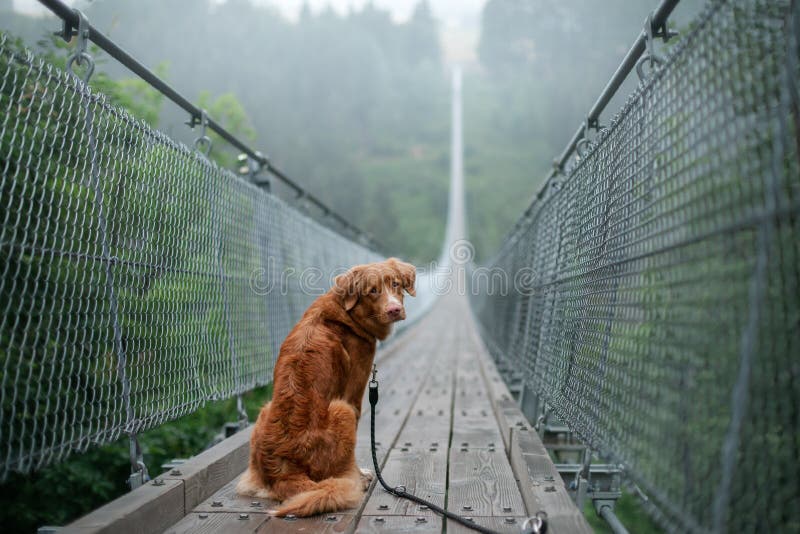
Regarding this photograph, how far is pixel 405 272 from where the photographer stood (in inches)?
116

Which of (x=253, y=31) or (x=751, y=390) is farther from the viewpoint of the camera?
(x=253, y=31)

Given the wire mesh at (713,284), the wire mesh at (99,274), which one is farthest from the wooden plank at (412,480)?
the wire mesh at (99,274)

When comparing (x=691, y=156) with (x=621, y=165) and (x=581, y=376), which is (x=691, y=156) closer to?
(x=621, y=165)

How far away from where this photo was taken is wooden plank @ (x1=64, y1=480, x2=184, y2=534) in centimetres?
181

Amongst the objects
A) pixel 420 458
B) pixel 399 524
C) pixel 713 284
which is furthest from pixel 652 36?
pixel 420 458

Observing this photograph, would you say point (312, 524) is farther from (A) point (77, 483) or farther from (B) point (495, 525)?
(A) point (77, 483)

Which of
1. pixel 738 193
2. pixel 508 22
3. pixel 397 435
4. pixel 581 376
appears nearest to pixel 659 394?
pixel 738 193

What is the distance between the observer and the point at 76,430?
2041 millimetres

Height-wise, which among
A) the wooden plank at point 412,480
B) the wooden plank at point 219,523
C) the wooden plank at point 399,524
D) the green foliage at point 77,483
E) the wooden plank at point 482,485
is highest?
the wooden plank at point 482,485

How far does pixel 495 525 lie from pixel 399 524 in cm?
33

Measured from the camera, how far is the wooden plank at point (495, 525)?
2135mm

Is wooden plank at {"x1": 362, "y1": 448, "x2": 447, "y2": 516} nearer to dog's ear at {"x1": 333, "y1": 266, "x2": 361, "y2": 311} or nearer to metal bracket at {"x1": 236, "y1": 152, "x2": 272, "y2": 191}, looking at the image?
dog's ear at {"x1": 333, "y1": 266, "x2": 361, "y2": 311}

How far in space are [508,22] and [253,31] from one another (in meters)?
32.8

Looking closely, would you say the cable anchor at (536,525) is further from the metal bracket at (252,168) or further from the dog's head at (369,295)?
the metal bracket at (252,168)
